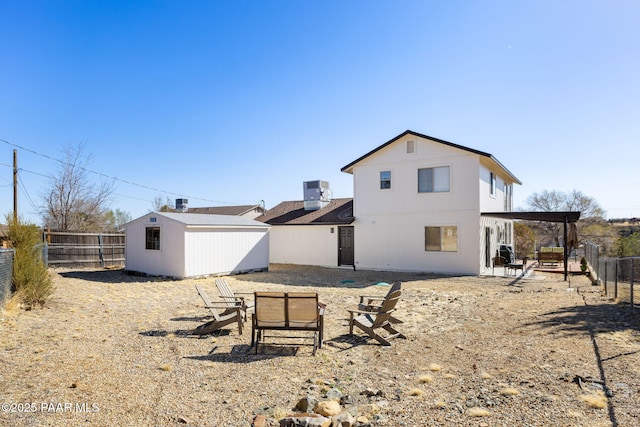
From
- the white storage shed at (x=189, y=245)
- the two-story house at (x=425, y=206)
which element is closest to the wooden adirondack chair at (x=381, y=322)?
the white storage shed at (x=189, y=245)

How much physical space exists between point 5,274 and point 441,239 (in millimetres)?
15333

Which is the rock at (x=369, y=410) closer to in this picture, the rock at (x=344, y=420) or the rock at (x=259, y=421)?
the rock at (x=344, y=420)

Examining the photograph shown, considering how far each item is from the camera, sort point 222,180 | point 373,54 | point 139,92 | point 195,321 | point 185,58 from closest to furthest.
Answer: point 195,321 < point 373,54 < point 185,58 < point 139,92 < point 222,180

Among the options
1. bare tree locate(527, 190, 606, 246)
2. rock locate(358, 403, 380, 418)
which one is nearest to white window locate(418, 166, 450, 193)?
rock locate(358, 403, 380, 418)

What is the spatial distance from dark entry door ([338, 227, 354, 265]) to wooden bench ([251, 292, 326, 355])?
13.7 meters

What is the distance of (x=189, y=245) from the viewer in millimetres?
15258

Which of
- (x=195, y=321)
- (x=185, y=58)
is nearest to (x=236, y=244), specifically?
(x=185, y=58)

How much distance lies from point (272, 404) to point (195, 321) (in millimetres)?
4506

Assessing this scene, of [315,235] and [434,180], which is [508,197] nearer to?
[434,180]

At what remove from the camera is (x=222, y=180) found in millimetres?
29531

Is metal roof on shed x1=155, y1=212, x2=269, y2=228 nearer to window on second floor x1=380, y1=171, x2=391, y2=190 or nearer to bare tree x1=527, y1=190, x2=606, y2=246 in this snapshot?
window on second floor x1=380, y1=171, x2=391, y2=190

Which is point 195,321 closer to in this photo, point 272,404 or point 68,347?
point 68,347

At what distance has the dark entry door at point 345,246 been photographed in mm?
19719

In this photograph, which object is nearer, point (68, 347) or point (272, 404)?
point (272, 404)
